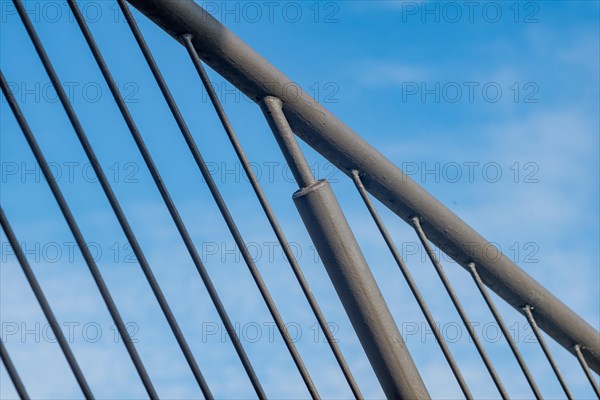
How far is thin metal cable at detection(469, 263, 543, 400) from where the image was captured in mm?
2002

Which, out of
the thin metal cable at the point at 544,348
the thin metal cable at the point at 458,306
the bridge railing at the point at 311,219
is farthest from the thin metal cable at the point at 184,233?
the thin metal cable at the point at 544,348

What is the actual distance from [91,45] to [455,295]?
3.09ft

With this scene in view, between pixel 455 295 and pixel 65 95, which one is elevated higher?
pixel 65 95

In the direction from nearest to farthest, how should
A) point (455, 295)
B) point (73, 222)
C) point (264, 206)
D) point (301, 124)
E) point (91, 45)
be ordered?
point (73, 222) < point (91, 45) < point (264, 206) < point (301, 124) < point (455, 295)

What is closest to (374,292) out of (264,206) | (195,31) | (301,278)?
(301,278)

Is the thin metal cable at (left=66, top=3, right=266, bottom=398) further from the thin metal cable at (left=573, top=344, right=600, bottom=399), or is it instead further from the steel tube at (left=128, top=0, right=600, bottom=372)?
the thin metal cable at (left=573, top=344, right=600, bottom=399)

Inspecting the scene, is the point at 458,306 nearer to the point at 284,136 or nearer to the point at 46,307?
the point at 284,136

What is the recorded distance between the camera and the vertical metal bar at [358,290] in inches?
68.1

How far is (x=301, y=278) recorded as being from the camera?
65.9 inches

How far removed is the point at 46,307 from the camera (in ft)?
4.47

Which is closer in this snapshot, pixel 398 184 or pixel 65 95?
pixel 65 95

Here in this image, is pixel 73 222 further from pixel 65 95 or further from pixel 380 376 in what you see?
pixel 380 376

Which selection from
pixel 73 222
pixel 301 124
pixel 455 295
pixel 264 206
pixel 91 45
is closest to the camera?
pixel 73 222

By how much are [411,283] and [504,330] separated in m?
0.29
